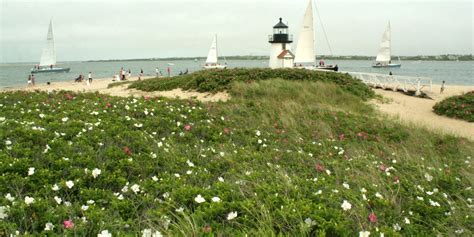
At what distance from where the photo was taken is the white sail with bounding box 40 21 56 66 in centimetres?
7512

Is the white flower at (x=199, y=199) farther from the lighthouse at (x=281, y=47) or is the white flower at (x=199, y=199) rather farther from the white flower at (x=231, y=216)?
the lighthouse at (x=281, y=47)

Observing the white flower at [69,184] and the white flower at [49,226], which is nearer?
the white flower at [49,226]

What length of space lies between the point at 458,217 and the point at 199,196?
127 inches

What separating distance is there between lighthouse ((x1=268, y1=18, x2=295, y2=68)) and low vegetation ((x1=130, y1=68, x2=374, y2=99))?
20784 mm

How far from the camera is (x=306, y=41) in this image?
147 ft

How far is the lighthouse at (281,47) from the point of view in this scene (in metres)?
43.7

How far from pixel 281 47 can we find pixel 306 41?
3504 mm

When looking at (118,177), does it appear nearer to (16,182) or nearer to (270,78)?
(16,182)

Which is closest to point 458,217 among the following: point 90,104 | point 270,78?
point 90,104

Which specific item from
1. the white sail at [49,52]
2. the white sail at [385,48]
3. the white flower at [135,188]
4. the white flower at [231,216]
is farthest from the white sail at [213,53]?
the white flower at [231,216]

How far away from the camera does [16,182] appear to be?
444 cm

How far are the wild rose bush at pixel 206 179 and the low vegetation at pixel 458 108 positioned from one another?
783 centimetres

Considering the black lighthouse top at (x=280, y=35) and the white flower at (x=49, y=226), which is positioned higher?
the black lighthouse top at (x=280, y=35)

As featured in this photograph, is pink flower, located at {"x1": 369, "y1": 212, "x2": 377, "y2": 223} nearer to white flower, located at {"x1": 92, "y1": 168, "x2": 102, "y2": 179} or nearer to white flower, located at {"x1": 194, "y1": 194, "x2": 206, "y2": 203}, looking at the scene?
white flower, located at {"x1": 194, "y1": 194, "x2": 206, "y2": 203}
